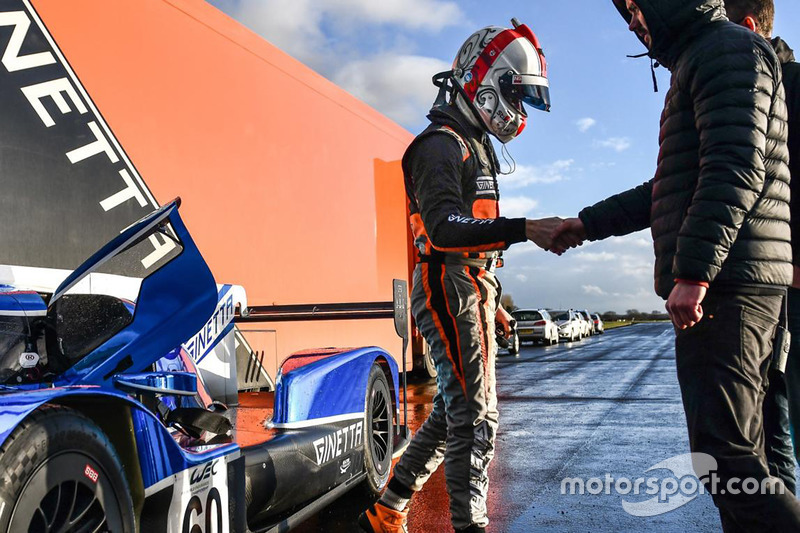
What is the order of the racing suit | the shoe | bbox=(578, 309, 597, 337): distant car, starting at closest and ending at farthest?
the racing suit, the shoe, bbox=(578, 309, 597, 337): distant car

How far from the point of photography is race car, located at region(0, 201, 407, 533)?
181 centimetres

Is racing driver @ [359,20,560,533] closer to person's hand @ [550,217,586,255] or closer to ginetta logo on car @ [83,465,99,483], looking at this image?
person's hand @ [550,217,586,255]

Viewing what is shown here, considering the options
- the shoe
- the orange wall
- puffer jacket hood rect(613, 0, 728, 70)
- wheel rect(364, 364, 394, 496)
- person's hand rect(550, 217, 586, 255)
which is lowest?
the shoe

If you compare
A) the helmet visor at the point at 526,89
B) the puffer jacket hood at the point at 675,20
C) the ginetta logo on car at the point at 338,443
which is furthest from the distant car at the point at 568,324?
the puffer jacket hood at the point at 675,20

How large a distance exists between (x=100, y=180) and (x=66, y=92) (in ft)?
2.20

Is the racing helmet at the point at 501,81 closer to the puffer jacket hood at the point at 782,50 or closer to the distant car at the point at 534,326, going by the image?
the puffer jacket hood at the point at 782,50

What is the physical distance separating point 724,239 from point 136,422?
1789 mm

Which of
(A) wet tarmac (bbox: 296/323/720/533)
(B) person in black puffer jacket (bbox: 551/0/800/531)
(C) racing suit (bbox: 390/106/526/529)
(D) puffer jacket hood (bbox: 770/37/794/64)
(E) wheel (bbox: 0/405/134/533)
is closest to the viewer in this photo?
(E) wheel (bbox: 0/405/134/533)

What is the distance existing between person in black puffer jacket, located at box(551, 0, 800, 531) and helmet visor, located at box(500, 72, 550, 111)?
2.76 feet

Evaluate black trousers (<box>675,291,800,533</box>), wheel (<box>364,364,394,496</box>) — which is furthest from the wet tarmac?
black trousers (<box>675,291,800,533</box>)

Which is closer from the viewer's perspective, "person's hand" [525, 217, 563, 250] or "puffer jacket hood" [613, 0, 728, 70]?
"puffer jacket hood" [613, 0, 728, 70]

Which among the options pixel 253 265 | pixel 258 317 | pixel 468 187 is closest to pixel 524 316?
pixel 253 265

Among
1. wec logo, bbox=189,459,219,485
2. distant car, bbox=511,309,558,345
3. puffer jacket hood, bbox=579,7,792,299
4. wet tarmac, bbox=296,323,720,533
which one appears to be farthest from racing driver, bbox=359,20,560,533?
distant car, bbox=511,309,558,345

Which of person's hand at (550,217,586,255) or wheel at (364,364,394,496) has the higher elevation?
person's hand at (550,217,586,255)
